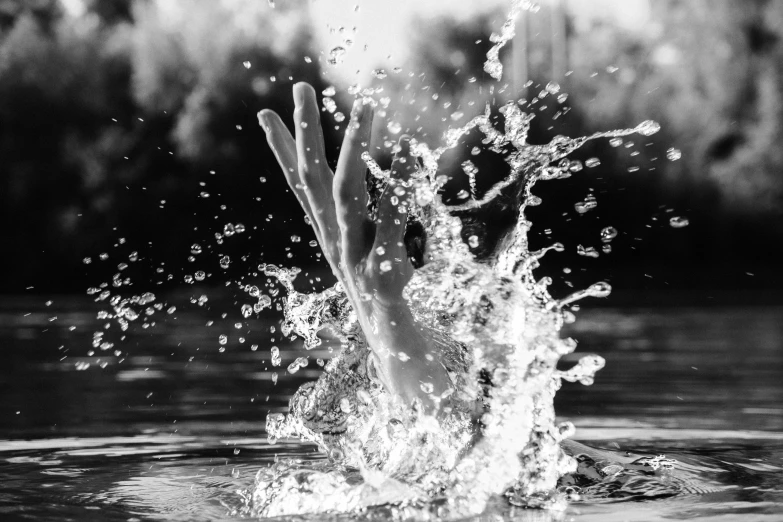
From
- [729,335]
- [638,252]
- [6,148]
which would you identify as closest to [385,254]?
[729,335]

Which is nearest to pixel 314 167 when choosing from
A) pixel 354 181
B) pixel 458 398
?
pixel 354 181

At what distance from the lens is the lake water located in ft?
12.0

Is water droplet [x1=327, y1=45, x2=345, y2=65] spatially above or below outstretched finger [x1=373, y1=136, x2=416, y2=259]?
above

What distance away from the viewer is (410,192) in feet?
11.3

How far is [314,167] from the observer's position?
3.64 m

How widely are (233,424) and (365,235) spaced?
271 centimetres

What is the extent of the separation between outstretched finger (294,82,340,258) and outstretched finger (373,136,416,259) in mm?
228

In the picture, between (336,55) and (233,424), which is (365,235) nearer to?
(336,55)

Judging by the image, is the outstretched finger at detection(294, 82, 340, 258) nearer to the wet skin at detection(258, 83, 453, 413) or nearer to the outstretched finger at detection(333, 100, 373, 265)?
the wet skin at detection(258, 83, 453, 413)

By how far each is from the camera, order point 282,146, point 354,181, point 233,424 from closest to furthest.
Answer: point 354,181 → point 282,146 → point 233,424

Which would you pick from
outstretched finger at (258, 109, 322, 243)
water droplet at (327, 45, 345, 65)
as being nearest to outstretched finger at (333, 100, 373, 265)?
outstretched finger at (258, 109, 322, 243)

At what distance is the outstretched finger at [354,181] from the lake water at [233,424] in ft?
2.79

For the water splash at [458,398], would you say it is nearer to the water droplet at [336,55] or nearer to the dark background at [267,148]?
the water droplet at [336,55]

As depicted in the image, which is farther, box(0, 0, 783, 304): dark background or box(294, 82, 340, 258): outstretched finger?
box(0, 0, 783, 304): dark background
